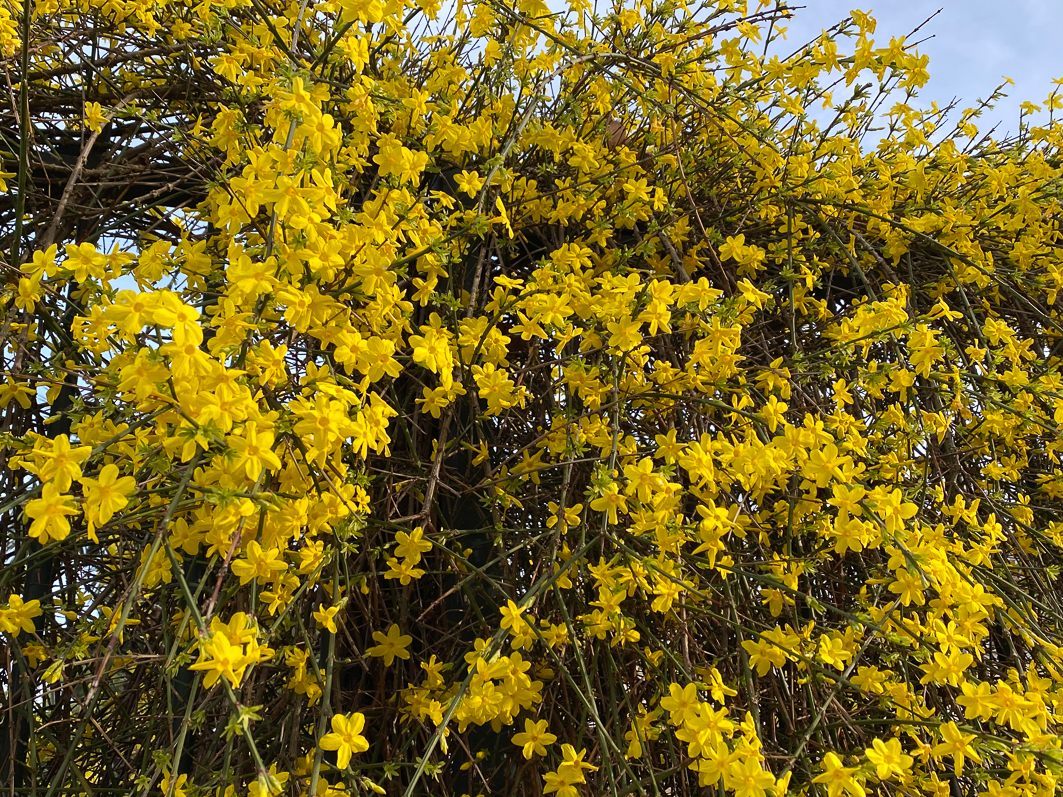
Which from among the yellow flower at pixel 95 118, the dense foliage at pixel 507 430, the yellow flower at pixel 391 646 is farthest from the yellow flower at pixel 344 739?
the yellow flower at pixel 95 118

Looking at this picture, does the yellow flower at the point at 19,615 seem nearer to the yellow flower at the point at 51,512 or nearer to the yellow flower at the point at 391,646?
the yellow flower at the point at 51,512

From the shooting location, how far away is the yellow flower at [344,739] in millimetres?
844

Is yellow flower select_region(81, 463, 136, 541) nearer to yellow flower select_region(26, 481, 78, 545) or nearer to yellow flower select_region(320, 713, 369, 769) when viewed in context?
yellow flower select_region(26, 481, 78, 545)

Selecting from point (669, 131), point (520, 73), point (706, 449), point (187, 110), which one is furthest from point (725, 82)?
point (187, 110)

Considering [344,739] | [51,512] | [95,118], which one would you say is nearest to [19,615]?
[51,512]

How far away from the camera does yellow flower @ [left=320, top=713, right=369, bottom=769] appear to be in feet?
2.77

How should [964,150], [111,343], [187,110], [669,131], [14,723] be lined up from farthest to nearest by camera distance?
1. [964,150]
2. [669,131]
3. [187,110]
4. [14,723]
5. [111,343]

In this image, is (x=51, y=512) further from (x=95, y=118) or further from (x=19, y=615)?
(x=95, y=118)

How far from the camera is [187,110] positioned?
1.57m

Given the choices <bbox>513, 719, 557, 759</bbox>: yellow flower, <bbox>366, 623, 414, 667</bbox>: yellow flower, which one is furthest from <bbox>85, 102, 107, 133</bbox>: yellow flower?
<bbox>513, 719, 557, 759</bbox>: yellow flower

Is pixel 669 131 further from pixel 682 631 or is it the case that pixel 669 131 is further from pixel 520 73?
pixel 682 631

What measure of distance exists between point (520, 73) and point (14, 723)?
1434 mm

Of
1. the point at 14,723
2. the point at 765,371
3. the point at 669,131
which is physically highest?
the point at 669,131

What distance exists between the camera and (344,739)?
853mm
